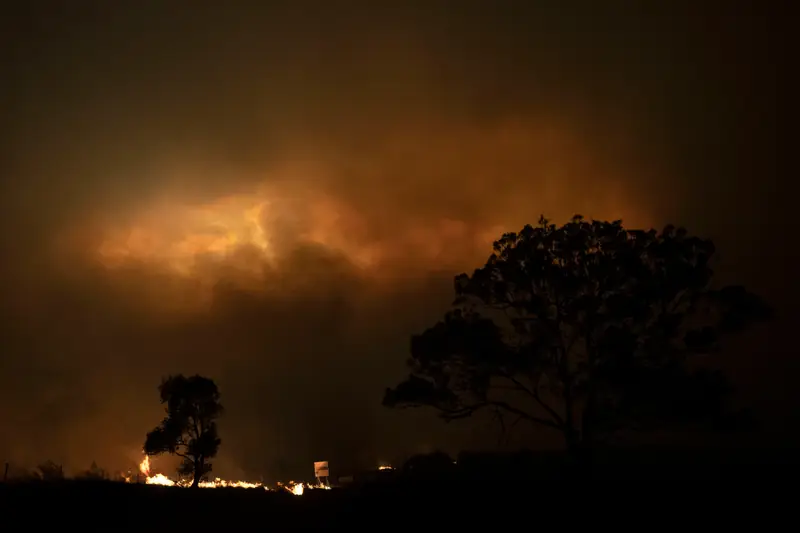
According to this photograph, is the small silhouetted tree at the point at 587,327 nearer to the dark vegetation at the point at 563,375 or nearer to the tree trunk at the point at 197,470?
the dark vegetation at the point at 563,375

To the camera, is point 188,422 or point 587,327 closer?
point 587,327

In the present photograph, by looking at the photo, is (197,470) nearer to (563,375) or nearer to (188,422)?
(188,422)

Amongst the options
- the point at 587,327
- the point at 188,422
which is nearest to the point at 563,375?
the point at 587,327

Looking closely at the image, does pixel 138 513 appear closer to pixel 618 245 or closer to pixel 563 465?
pixel 563 465

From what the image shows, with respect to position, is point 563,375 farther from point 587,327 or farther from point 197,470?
Result: point 197,470

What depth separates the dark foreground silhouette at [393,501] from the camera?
26.0m

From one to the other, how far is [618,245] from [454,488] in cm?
1465

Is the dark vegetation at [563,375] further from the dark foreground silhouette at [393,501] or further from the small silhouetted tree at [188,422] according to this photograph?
the small silhouetted tree at [188,422]

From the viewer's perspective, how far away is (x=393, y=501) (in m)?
28.9

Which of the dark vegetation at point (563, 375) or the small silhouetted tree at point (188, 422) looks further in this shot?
the small silhouetted tree at point (188, 422)

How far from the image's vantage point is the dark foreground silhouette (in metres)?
26.0

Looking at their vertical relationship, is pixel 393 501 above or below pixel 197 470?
below

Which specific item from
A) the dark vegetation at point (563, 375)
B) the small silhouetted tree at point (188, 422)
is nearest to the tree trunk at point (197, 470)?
the small silhouetted tree at point (188, 422)

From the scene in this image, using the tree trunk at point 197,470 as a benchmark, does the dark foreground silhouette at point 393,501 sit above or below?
below
